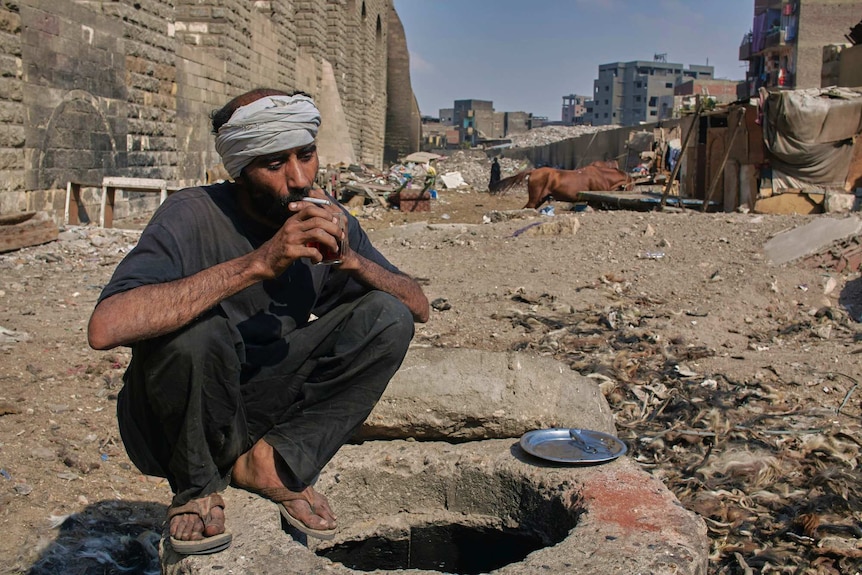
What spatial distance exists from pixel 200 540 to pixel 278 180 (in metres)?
0.95

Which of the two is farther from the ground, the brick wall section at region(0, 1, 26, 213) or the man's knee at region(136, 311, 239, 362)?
the brick wall section at region(0, 1, 26, 213)

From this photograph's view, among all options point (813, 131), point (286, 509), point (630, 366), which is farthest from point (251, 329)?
point (813, 131)

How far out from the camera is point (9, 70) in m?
7.80

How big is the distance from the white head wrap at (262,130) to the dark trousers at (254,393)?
436 mm

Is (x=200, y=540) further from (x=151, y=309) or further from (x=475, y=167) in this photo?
(x=475, y=167)

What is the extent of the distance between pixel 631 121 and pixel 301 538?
94.1 meters

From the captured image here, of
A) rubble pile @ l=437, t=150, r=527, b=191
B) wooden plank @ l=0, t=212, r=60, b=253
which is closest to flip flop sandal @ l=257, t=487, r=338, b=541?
wooden plank @ l=0, t=212, r=60, b=253

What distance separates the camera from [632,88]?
307 ft

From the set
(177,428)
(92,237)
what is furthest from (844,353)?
(92,237)

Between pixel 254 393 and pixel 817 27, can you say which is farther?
pixel 817 27

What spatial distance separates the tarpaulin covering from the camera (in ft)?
36.7

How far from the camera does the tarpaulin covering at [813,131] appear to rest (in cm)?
1119

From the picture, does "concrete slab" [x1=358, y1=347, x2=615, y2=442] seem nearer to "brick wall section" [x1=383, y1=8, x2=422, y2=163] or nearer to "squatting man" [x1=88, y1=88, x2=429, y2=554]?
"squatting man" [x1=88, y1=88, x2=429, y2=554]

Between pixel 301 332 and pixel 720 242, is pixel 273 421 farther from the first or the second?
pixel 720 242
